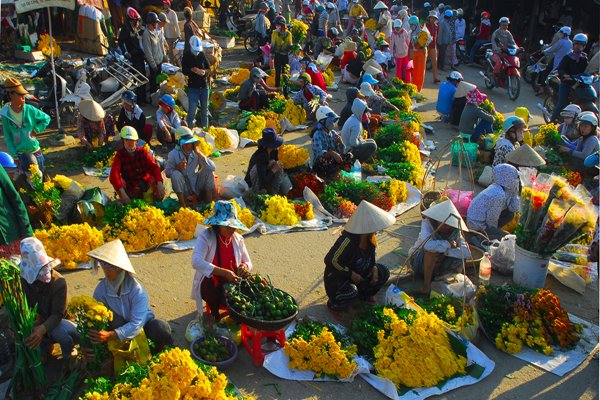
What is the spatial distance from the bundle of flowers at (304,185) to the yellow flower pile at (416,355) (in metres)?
3.48

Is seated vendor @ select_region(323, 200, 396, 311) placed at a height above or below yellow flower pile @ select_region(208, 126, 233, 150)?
above

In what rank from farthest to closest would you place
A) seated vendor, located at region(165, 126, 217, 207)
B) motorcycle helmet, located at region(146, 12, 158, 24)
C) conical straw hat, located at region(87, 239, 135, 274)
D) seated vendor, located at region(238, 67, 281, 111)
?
seated vendor, located at region(238, 67, 281, 111), motorcycle helmet, located at region(146, 12, 158, 24), seated vendor, located at region(165, 126, 217, 207), conical straw hat, located at region(87, 239, 135, 274)

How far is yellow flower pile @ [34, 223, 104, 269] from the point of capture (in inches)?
249

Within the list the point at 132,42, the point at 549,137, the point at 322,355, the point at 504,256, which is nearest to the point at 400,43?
the point at 549,137

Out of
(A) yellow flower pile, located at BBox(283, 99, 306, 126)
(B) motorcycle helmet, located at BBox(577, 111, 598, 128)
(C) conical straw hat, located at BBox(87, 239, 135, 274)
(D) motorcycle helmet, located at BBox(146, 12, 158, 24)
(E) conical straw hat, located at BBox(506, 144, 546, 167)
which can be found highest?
(D) motorcycle helmet, located at BBox(146, 12, 158, 24)

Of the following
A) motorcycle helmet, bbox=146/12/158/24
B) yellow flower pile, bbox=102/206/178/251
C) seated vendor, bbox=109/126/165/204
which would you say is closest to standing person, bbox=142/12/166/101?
motorcycle helmet, bbox=146/12/158/24

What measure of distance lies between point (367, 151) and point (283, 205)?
8.30 ft

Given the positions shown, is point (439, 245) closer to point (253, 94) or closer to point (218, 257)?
point (218, 257)

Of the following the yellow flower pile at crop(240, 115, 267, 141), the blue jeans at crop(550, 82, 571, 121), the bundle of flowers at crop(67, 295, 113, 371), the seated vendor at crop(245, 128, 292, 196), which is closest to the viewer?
the bundle of flowers at crop(67, 295, 113, 371)

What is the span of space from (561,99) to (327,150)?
5.96m

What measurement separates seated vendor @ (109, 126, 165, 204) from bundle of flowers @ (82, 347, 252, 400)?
3.33 m

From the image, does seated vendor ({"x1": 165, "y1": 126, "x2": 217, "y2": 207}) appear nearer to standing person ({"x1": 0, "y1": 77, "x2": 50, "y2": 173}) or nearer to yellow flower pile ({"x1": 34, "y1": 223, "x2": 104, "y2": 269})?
yellow flower pile ({"x1": 34, "y1": 223, "x2": 104, "y2": 269})

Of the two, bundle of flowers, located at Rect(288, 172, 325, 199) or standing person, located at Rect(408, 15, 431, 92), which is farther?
standing person, located at Rect(408, 15, 431, 92)

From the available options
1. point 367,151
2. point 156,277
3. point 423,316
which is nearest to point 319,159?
point 367,151
